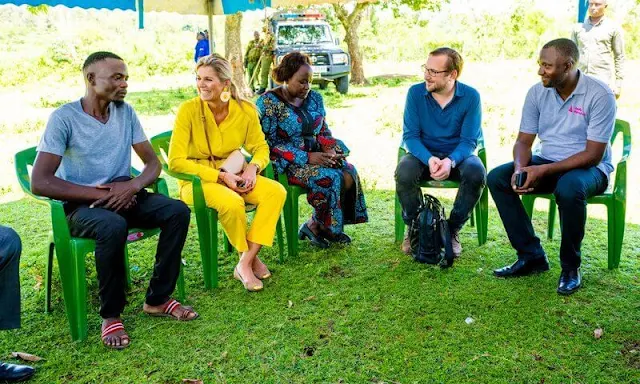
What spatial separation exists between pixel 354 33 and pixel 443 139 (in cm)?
1342

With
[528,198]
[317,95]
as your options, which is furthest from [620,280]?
[317,95]

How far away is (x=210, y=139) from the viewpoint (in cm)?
381

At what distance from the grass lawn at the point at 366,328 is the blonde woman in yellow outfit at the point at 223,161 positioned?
0.96ft

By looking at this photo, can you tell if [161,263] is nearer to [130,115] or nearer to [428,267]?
[130,115]

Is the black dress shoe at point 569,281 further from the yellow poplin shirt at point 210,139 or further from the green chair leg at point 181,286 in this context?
the green chair leg at point 181,286

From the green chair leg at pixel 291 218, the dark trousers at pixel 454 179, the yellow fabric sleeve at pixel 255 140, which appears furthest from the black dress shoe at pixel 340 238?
the yellow fabric sleeve at pixel 255 140

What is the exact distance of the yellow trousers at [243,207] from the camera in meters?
3.55

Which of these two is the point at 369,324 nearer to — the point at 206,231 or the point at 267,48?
the point at 206,231

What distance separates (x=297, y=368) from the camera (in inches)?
109

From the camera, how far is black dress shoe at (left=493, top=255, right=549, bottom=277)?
12.3 ft

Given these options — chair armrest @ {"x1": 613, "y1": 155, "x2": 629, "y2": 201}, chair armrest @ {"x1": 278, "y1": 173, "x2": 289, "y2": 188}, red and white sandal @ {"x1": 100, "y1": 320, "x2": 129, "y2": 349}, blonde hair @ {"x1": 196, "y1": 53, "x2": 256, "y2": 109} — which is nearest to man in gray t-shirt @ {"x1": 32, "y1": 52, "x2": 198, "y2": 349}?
red and white sandal @ {"x1": 100, "y1": 320, "x2": 129, "y2": 349}

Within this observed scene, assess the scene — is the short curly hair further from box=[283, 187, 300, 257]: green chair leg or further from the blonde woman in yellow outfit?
box=[283, 187, 300, 257]: green chair leg

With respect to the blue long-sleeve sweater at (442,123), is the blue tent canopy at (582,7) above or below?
above

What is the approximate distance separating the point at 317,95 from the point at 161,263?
1.73 m
